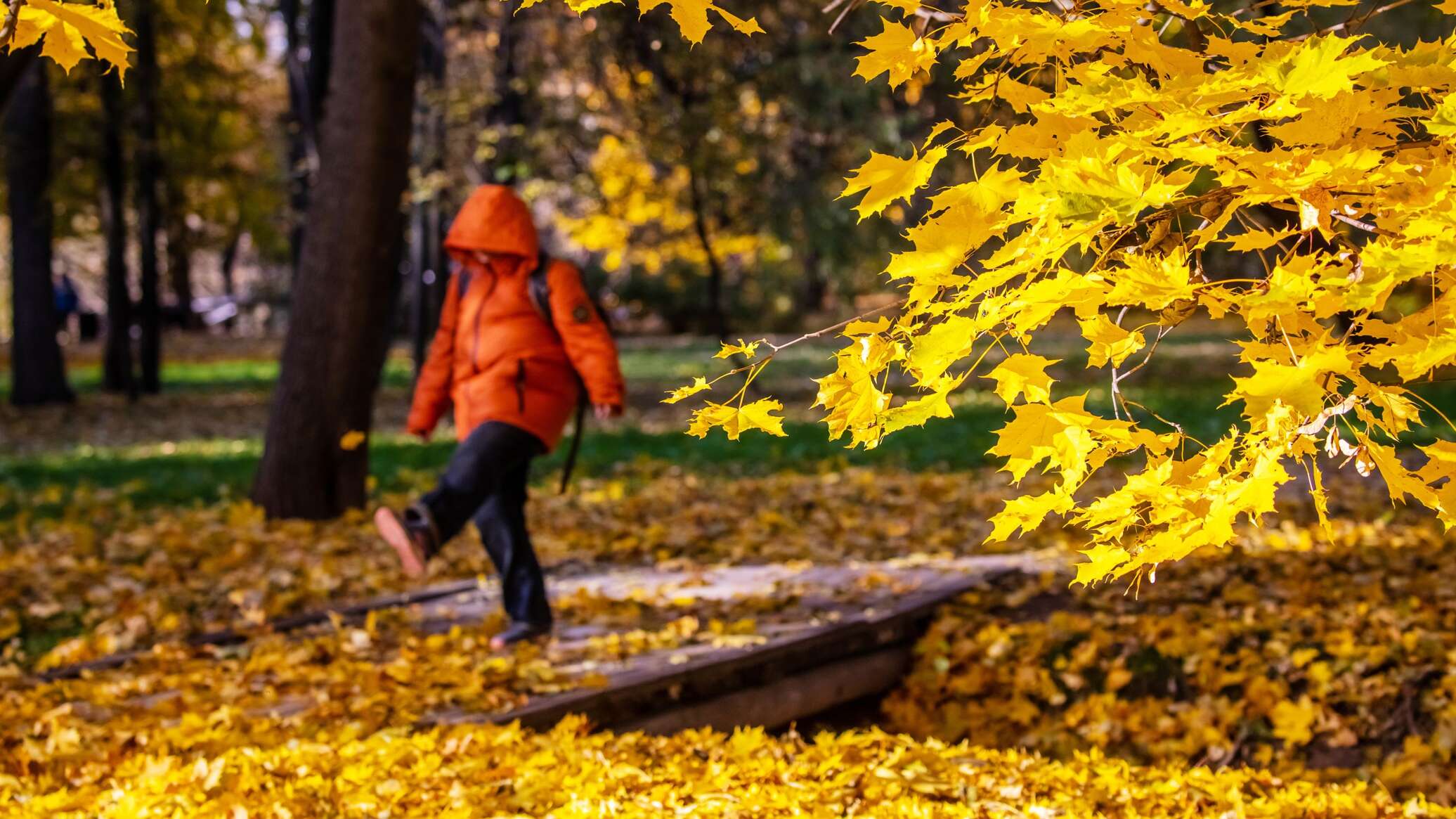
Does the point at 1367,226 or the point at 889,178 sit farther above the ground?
the point at 889,178

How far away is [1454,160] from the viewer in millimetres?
2127

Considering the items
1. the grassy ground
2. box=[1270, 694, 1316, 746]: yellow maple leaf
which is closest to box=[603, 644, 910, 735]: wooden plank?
box=[1270, 694, 1316, 746]: yellow maple leaf

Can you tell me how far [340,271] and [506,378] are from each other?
3.39 metres

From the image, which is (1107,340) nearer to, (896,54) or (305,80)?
(896,54)

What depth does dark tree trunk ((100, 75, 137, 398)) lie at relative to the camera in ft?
53.6

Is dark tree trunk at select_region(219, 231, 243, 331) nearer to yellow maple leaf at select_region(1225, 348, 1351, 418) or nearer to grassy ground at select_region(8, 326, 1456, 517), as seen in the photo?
grassy ground at select_region(8, 326, 1456, 517)

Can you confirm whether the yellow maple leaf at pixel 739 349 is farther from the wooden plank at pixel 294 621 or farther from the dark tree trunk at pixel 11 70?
the dark tree trunk at pixel 11 70

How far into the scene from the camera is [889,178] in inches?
91.0

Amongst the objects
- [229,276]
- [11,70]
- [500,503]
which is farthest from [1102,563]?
[229,276]

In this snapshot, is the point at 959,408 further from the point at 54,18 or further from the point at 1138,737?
the point at 54,18

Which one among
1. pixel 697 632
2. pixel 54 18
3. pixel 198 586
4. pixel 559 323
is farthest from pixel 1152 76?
pixel 198 586

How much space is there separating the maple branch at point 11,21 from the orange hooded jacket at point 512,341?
2440 millimetres

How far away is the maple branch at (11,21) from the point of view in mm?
2352

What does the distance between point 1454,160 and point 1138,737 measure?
3.14 metres
